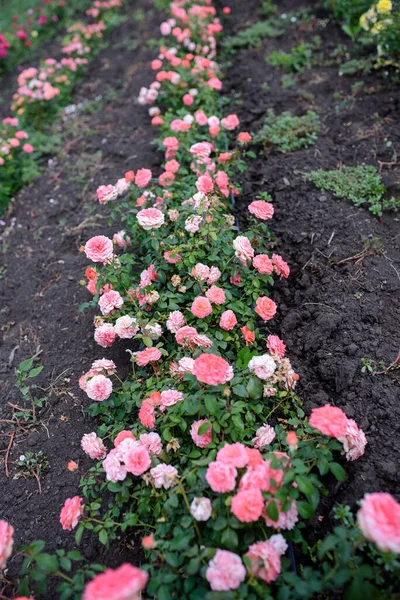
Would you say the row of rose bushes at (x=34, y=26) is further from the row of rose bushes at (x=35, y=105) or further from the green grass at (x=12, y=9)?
the row of rose bushes at (x=35, y=105)

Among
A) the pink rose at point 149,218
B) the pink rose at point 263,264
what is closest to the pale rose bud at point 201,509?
the pink rose at point 263,264

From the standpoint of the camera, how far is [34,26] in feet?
22.3

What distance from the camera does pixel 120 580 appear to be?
1.13 metres

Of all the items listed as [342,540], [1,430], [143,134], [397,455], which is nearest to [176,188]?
[143,134]

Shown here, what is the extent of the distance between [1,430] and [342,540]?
5.72ft

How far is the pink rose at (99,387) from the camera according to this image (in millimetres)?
2000

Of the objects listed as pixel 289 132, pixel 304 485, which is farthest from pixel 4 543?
pixel 289 132

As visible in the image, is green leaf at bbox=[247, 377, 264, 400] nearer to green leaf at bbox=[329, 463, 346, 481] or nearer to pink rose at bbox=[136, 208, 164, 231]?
green leaf at bbox=[329, 463, 346, 481]

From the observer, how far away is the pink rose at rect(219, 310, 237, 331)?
6.87 ft

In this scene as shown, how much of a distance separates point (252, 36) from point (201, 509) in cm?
481

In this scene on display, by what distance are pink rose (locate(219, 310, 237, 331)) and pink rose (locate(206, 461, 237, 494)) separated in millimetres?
735

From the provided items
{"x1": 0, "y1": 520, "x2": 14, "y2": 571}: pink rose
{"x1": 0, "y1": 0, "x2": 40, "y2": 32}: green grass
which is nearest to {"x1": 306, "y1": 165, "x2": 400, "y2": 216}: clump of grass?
{"x1": 0, "y1": 520, "x2": 14, "y2": 571}: pink rose

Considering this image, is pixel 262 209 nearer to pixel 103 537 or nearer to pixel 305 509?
pixel 305 509

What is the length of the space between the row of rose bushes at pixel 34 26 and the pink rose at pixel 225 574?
663 centimetres
